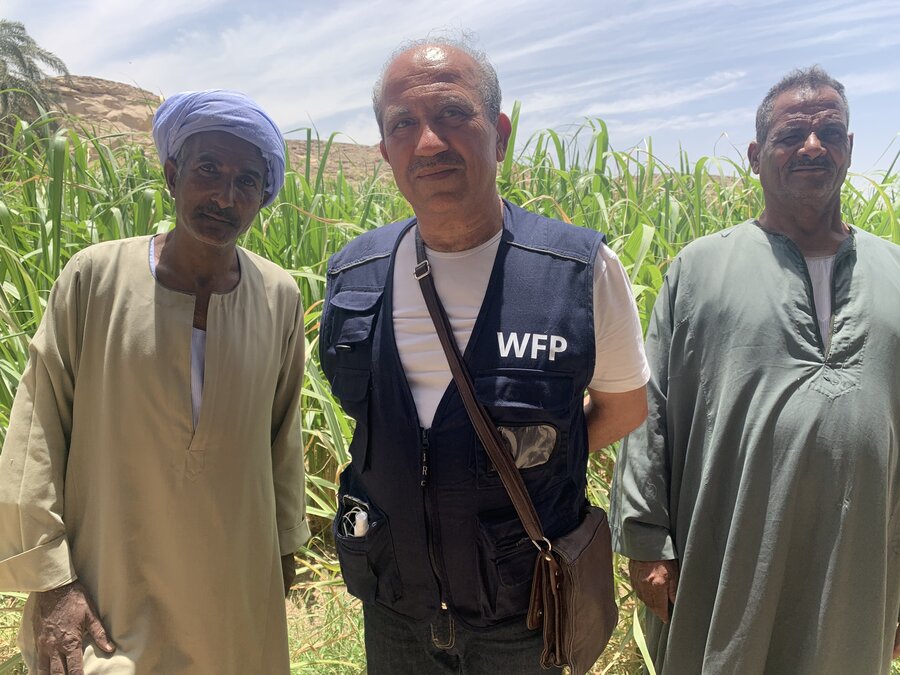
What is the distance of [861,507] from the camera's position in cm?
146

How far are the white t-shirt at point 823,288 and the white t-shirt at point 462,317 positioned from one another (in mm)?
471

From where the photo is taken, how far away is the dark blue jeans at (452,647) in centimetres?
130

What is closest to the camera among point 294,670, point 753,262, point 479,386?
point 479,386

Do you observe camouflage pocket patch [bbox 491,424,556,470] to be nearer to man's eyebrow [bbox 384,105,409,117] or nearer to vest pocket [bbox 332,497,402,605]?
vest pocket [bbox 332,497,402,605]

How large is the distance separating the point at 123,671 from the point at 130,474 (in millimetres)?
354

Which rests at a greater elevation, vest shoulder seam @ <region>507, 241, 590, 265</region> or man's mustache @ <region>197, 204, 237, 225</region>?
man's mustache @ <region>197, 204, 237, 225</region>

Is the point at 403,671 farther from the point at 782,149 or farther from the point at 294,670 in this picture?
the point at 782,149

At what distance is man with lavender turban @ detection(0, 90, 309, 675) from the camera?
4.28 feet

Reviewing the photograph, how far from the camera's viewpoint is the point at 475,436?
1.24 m

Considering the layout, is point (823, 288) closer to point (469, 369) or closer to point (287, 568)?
point (469, 369)

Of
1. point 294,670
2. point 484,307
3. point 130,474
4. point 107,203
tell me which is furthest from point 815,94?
point 107,203

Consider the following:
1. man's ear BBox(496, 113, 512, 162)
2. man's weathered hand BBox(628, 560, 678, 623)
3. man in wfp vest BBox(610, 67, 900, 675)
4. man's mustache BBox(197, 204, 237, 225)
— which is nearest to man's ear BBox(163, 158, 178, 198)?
man's mustache BBox(197, 204, 237, 225)

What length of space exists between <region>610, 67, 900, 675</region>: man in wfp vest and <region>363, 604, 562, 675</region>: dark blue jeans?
1.48 feet

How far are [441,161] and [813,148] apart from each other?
90cm
